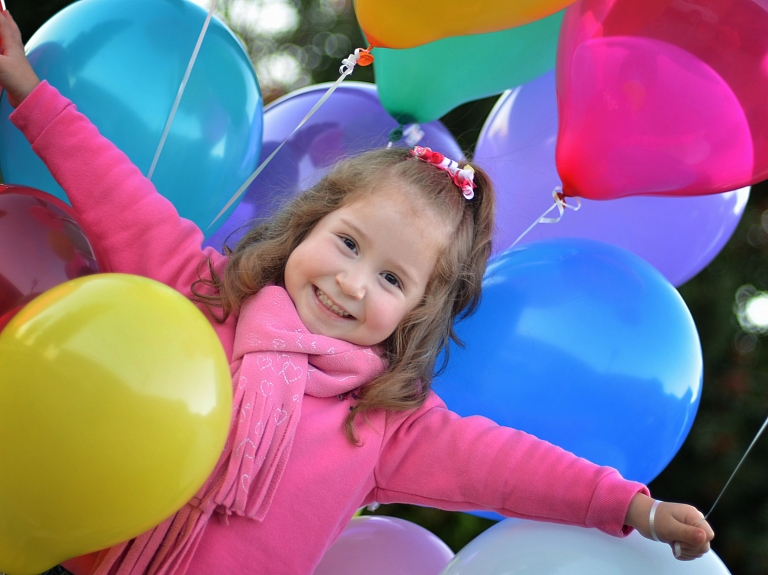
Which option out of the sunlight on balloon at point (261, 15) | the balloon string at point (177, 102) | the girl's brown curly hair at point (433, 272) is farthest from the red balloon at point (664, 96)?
the sunlight on balloon at point (261, 15)

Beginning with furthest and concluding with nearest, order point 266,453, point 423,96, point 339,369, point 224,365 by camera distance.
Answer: point 423,96 < point 339,369 < point 266,453 < point 224,365

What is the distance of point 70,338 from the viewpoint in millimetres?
Result: 859

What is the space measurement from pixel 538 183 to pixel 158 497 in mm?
1114

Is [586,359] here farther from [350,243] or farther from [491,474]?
[350,243]

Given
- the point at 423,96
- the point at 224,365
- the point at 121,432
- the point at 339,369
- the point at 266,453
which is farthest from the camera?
Answer: the point at 423,96

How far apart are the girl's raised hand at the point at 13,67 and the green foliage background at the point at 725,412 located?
6.89 ft

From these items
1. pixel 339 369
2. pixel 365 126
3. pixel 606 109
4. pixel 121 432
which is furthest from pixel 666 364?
pixel 121 432

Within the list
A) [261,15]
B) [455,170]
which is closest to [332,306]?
[455,170]

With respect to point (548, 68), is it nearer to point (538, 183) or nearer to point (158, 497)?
point (538, 183)

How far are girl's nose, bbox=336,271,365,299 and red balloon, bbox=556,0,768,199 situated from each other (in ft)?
1.53

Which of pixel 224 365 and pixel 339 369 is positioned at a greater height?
pixel 224 365

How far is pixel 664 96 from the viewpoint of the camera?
1.27 m

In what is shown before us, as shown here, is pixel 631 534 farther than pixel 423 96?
No

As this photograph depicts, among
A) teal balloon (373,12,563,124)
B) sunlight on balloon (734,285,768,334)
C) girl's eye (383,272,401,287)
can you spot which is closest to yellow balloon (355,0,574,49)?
teal balloon (373,12,563,124)
